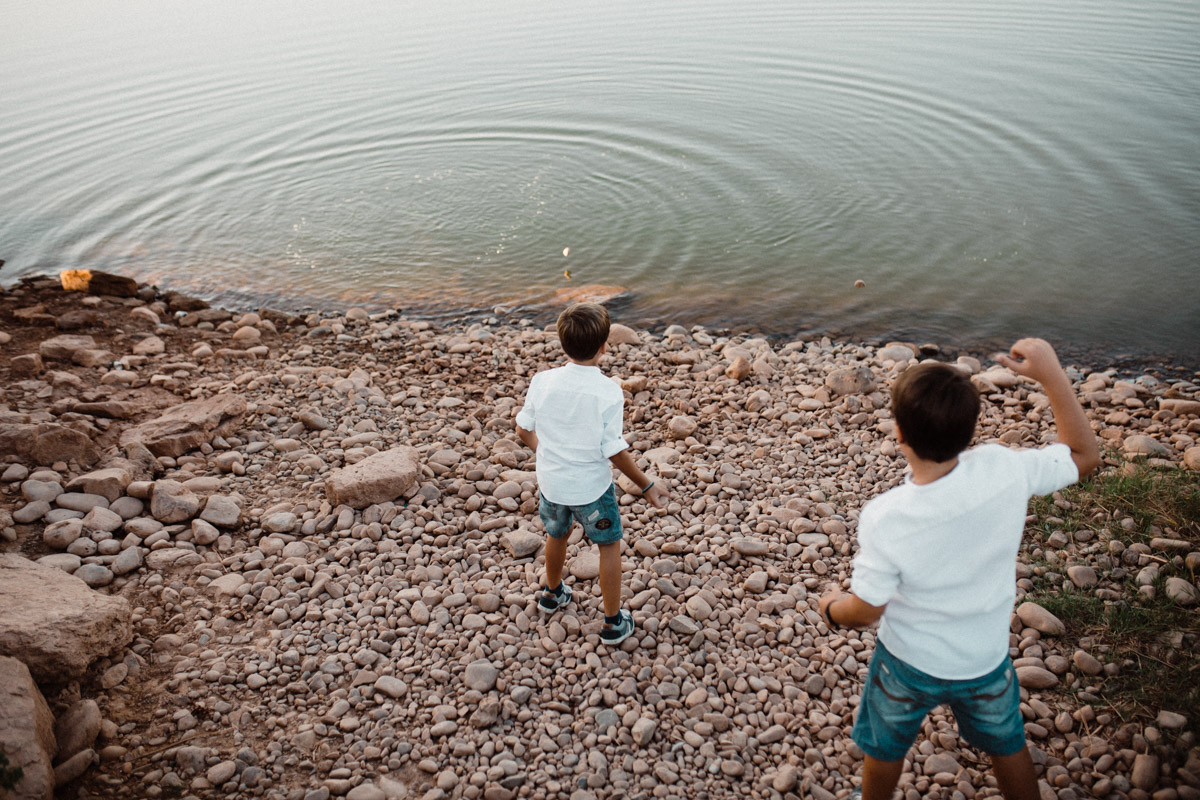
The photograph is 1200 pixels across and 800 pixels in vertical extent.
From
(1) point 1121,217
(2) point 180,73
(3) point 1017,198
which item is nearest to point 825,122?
(3) point 1017,198

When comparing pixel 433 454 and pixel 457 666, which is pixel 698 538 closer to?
pixel 457 666

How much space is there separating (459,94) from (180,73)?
9112 millimetres

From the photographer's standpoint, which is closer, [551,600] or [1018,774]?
[1018,774]

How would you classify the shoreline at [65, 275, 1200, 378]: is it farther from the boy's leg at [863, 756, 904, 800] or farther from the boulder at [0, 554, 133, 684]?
the boy's leg at [863, 756, 904, 800]

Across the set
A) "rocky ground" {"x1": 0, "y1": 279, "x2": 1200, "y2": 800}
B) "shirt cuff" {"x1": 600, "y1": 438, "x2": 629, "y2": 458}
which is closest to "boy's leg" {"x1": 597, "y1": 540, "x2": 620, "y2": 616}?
"rocky ground" {"x1": 0, "y1": 279, "x2": 1200, "y2": 800}

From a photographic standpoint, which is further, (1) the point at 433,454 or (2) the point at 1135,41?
(2) the point at 1135,41

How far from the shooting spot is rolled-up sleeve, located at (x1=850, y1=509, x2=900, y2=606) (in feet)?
7.81

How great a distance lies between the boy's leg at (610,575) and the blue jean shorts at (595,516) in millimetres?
59

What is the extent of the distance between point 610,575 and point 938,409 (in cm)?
203

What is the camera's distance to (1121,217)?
32.9 feet

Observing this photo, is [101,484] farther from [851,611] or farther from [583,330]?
[851,611]

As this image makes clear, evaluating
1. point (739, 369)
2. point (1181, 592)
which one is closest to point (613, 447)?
point (1181, 592)

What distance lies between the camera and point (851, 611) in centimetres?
244

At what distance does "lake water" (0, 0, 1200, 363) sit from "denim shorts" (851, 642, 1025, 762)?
6.11 meters
